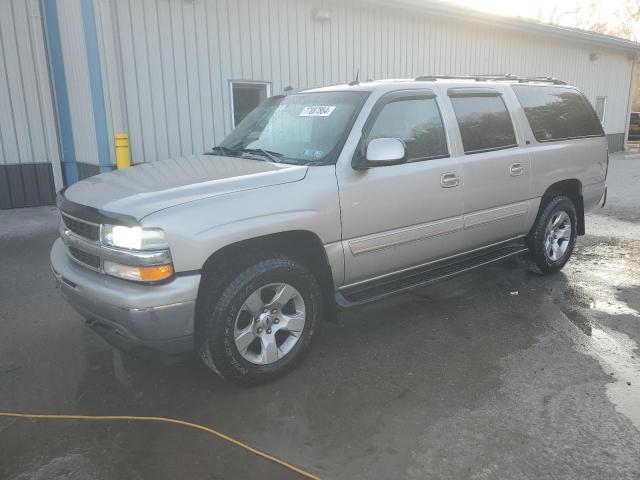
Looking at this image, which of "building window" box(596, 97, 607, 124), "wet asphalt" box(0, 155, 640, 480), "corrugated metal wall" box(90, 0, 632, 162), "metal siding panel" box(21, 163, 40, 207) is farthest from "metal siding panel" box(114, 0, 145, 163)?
"building window" box(596, 97, 607, 124)

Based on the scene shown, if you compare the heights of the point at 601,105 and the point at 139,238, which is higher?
the point at 139,238

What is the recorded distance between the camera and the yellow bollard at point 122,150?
774 centimetres

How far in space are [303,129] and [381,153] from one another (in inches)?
29.3

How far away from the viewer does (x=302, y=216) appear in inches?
130

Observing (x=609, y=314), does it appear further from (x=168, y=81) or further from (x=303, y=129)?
(x=168, y=81)

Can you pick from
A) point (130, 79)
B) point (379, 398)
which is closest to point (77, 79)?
point (130, 79)

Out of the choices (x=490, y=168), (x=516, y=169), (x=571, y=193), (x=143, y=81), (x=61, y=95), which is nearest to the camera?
(x=490, y=168)

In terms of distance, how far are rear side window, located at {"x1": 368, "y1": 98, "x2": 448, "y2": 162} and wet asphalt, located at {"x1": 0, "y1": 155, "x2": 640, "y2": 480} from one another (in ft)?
4.74

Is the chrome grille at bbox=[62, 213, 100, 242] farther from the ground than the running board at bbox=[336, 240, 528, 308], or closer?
farther from the ground

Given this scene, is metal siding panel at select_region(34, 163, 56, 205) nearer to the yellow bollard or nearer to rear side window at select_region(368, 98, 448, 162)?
the yellow bollard

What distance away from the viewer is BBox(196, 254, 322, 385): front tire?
10.1 feet

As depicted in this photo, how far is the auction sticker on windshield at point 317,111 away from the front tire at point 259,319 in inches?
49.3

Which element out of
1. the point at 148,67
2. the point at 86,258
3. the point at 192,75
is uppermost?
the point at 148,67

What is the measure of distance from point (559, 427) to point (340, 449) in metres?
1.24
